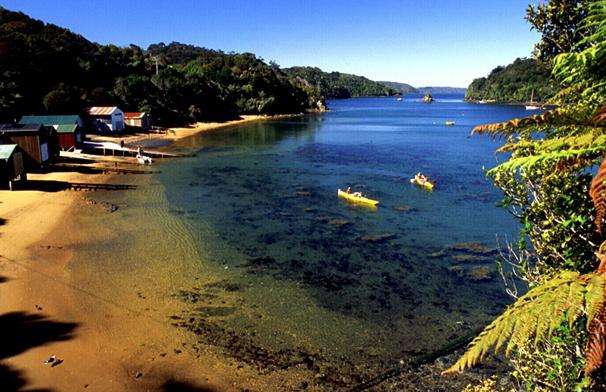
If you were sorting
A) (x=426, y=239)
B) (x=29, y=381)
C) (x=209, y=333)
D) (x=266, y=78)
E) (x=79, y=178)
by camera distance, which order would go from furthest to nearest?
(x=266, y=78)
(x=79, y=178)
(x=426, y=239)
(x=209, y=333)
(x=29, y=381)

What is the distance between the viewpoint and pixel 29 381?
14688 mm

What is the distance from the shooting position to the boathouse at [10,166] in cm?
3684

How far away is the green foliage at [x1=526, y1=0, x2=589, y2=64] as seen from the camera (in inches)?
347

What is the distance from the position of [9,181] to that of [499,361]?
39174mm

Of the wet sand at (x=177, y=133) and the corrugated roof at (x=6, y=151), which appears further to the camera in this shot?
the wet sand at (x=177, y=133)

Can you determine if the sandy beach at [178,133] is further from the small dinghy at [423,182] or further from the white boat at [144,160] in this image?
the small dinghy at [423,182]

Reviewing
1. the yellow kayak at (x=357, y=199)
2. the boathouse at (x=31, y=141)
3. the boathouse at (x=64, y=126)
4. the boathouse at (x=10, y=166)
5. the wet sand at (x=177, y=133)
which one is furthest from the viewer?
the wet sand at (x=177, y=133)

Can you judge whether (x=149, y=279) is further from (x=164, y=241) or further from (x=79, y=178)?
(x=79, y=178)

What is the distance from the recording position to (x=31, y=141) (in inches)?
1715

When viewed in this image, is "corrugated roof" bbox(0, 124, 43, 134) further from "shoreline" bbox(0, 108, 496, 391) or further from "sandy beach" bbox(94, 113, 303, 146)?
"sandy beach" bbox(94, 113, 303, 146)

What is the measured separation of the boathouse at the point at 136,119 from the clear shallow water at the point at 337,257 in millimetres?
32456

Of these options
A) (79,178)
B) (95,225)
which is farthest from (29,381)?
(79,178)

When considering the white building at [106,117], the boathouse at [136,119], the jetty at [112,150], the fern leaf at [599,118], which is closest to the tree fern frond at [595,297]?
the fern leaf at [599,118]

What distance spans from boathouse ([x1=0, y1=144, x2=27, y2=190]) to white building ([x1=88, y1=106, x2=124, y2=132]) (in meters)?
37.6
